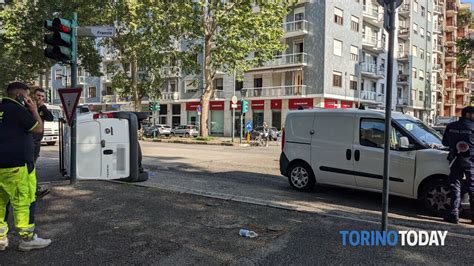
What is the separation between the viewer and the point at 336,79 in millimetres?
39406

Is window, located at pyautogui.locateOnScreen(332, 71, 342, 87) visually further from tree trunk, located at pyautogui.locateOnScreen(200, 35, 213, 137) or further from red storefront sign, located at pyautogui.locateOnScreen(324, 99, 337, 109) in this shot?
tree trunk, located at pyautogui.locateOnScreen(200, 35, 213, 137)

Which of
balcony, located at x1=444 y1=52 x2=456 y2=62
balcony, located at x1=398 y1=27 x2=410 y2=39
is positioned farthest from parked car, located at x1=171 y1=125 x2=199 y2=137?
balcony, located at x1=444 y1=52 x2=456 y2=62

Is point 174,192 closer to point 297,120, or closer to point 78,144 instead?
point 78,144

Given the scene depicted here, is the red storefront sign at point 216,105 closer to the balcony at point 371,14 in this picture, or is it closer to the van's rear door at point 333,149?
the balcony at point 371,14

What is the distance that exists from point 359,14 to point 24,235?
4338cm

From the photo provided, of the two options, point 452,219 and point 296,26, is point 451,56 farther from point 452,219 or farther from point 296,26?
point 452,219

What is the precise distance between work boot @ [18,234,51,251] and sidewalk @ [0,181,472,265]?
0.07m

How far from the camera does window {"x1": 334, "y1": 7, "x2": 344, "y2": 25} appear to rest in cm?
3909

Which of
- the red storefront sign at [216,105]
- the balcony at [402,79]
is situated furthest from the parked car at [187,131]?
the balcony at [402,79]

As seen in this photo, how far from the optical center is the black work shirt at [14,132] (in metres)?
4.12

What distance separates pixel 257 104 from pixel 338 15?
11839mm

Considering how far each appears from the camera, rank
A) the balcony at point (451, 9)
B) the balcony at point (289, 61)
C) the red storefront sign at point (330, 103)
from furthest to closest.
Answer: the balcony at point (451, 9) < the balcony at point (289, 61) < the red storefront sign at point (330, 103)

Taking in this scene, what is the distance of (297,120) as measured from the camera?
8281mm

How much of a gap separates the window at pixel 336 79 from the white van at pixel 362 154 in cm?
3200
